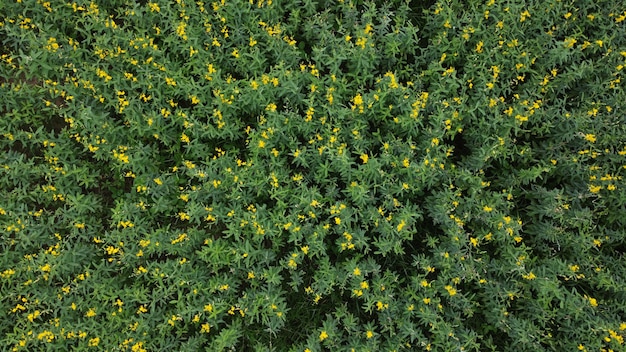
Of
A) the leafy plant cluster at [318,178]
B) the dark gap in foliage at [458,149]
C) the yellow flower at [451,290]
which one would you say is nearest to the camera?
the yellow flower at [451,290]

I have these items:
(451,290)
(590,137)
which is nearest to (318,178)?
(451,290)

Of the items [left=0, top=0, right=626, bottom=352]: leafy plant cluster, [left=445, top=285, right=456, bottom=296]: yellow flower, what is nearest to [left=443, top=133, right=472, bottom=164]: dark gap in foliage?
[left=0, top=0, right=626, bottom=352]: leafy plant cluster

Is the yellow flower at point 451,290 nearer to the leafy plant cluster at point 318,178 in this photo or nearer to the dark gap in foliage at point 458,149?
the leafy plant cluster at point 318,178

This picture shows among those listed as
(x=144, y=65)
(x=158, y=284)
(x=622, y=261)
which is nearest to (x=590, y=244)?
(x=622, y=261)

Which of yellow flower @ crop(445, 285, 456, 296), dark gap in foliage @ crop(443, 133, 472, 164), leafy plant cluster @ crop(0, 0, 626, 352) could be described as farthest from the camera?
dark gap in foliage @ crop(443, 133, 472, 164)

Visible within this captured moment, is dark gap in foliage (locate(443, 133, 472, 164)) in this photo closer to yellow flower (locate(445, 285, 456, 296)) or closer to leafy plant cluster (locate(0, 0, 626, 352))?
leafy plant cluster (locate(0, 0, 626, 352))

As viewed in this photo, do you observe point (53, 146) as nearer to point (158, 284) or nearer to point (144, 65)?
point (144, 65)

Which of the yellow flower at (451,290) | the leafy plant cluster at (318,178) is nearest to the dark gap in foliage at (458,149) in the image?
the leafy plant cluster at (318,178)

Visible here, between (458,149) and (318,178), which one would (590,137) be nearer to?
(458,149)
